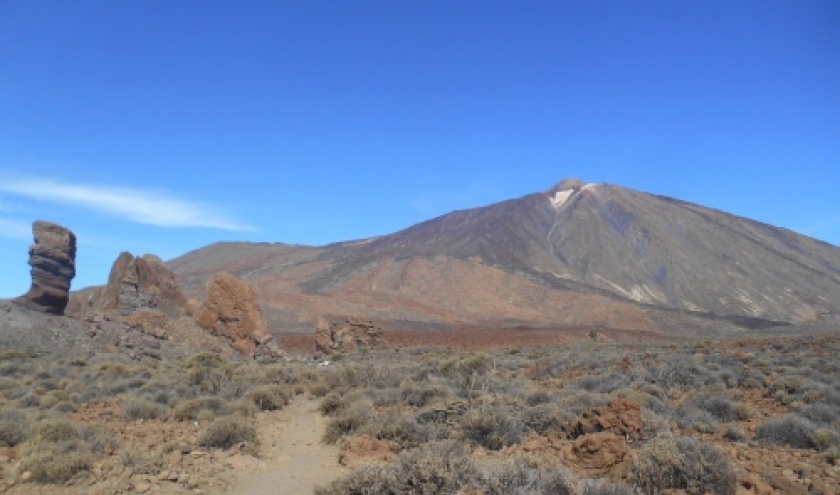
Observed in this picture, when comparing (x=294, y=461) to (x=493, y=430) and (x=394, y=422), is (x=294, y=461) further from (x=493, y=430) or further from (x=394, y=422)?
(x=493, y=430)

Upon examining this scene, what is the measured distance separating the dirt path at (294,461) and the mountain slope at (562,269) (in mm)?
50896

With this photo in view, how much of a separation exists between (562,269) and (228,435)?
105 metres

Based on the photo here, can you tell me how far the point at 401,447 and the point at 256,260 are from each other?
119 meters

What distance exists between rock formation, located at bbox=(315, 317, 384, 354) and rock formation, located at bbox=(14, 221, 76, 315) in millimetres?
15346

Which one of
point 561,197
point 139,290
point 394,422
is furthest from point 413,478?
point 561,197

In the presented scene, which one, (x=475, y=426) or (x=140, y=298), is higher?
(x=140, y=298)

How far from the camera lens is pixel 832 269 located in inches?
5027

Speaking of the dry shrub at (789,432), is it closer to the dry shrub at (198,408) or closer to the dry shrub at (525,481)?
the dry shrub at (525,481)

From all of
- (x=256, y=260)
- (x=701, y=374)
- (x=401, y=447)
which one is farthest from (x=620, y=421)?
(x=256, y=260)

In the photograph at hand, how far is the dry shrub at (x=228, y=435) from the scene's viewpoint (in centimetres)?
996

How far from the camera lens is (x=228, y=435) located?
10078 millimetres

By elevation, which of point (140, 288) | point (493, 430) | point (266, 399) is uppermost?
point (140, 288)

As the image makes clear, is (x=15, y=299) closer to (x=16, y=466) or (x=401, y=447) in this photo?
(x=16, y=466)

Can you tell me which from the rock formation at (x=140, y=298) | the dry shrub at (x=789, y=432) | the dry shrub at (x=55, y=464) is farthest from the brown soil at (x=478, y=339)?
the dry shrub at (x=789, y=432)
